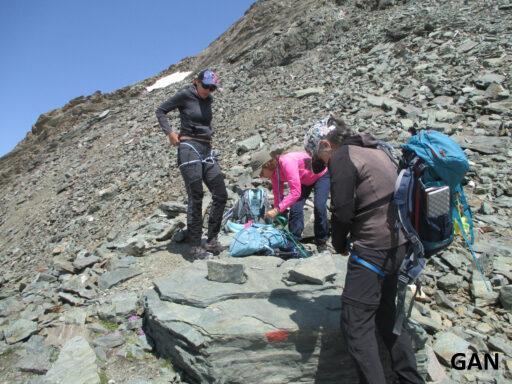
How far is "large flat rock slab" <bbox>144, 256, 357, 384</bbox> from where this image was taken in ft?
11.9

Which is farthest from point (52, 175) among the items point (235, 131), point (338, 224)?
point (338, 224)

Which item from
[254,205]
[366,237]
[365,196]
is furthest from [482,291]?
[254,205]

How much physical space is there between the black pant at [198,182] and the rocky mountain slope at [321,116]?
215 cm

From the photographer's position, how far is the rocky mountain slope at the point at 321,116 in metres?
6.40

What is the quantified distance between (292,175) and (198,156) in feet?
4.47

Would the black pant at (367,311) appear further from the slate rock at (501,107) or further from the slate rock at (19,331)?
the slate rock at (501,107)

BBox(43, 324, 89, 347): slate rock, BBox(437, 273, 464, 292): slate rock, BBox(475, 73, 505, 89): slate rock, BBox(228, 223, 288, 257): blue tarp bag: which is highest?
BBox(43, 324, 89, 347): slate rock

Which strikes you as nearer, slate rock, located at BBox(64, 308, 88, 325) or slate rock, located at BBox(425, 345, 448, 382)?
slate rock, located at BBox(425, 345, 448, 382)

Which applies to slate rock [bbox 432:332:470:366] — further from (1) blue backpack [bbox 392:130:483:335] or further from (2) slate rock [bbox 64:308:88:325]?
(2) slate rock [bbox 64:308:88:325]

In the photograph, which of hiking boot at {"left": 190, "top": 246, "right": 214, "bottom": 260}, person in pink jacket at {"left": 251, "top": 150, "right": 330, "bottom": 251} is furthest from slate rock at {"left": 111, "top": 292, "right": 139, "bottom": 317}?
person in pink jacket at {"left": 251, "top": 150, "right": 330, "bottom": 251}

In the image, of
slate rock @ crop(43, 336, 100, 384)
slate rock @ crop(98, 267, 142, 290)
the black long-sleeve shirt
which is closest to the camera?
slate rock @ crop(43, 336, 100, 384)

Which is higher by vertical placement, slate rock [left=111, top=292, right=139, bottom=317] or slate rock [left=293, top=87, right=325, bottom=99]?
slate rock [left=293, top=87, right=325, bottom=99]

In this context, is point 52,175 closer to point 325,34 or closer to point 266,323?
point 325,34

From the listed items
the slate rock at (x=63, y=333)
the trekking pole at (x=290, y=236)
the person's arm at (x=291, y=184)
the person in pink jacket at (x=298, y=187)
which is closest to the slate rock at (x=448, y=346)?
the trekking pole at (x=290, y=236)
